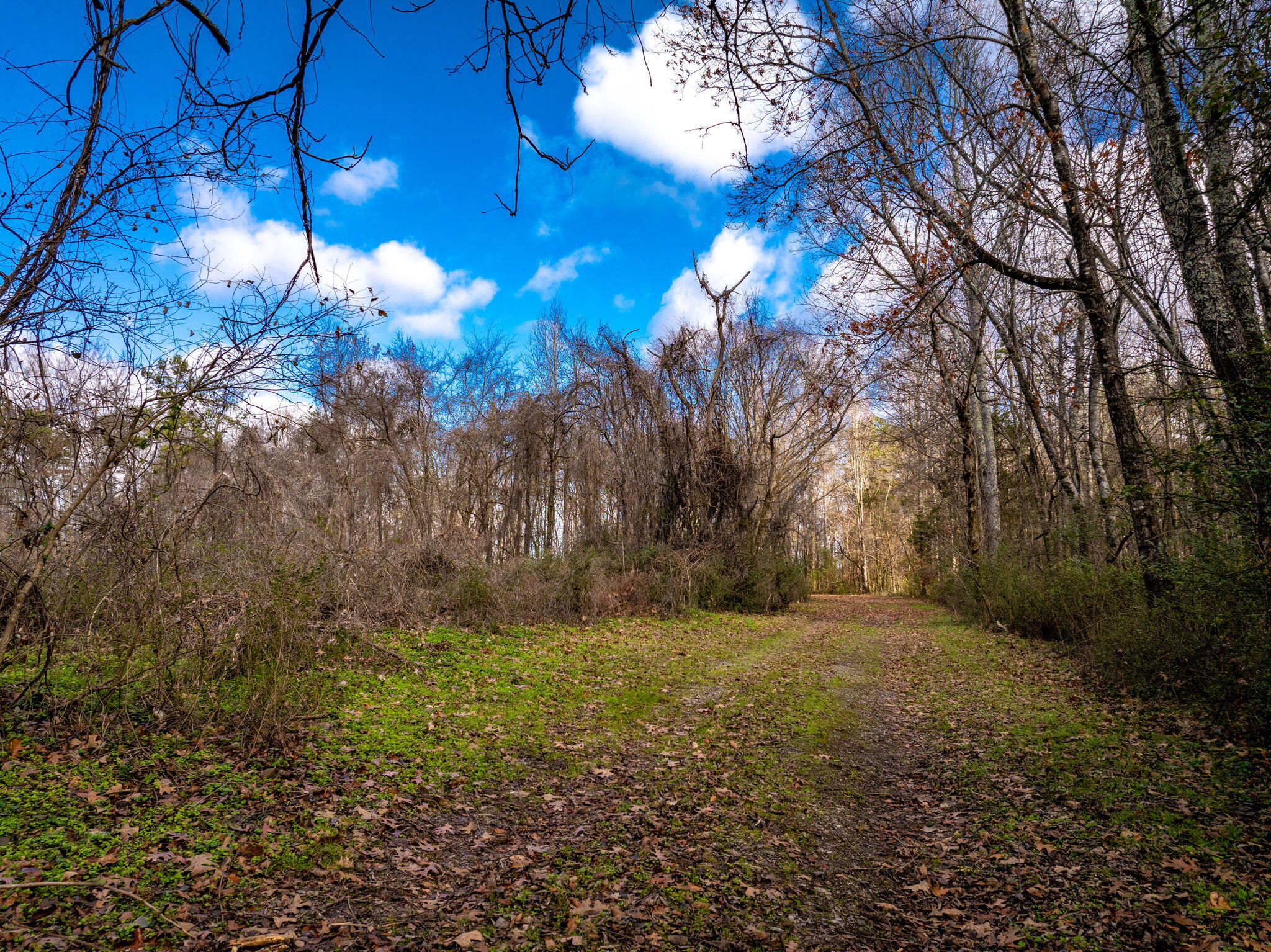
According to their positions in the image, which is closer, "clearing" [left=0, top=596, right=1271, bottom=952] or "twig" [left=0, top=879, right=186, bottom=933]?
"twig" [left=0, top=879, right=186, bottom=933]

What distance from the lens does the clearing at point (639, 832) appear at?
9.94 feet

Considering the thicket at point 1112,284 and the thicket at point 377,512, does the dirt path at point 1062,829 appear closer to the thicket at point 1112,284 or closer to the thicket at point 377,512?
the thicket at point 1112,284

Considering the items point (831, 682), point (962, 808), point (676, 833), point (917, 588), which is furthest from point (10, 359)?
point (917, 588)

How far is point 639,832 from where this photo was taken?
420 centimetres

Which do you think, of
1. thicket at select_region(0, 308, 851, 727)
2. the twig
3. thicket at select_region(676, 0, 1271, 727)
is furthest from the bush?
the twig

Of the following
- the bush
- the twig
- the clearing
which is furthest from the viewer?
the bush

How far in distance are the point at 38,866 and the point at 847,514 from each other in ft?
132

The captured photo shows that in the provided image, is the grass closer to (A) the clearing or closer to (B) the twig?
(A) the clearing

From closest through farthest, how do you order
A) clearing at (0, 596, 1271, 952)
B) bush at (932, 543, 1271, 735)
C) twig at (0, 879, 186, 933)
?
twig at (0, 879, 186, 933), clearing at (0, 596, 1271, 952), bush at (932, 543, 1271, 735)

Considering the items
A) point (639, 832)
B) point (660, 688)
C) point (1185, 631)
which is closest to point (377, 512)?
point (660, 688)

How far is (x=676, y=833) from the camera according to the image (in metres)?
4.17

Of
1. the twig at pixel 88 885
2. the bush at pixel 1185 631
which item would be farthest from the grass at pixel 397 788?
the bush at pixel 1185 631

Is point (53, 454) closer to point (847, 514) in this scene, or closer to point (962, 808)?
point (962, 808)

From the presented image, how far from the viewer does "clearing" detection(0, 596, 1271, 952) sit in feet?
9.94
